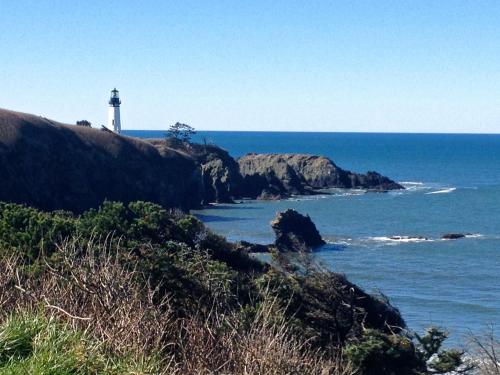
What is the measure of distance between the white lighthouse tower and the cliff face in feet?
24.5

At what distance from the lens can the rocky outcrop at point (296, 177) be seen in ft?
258

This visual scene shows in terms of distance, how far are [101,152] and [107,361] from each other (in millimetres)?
56627

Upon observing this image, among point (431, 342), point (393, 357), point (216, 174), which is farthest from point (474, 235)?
point (393, 357)

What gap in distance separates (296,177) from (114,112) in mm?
17387

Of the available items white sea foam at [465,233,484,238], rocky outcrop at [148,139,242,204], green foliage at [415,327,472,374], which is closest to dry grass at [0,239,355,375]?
green foliage at [415,327,472,374]

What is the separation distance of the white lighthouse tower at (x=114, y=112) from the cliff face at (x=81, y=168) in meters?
7.47

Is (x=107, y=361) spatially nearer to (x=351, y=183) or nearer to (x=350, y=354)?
(x=350, y=354)

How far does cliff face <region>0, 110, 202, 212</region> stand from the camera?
5297 cm

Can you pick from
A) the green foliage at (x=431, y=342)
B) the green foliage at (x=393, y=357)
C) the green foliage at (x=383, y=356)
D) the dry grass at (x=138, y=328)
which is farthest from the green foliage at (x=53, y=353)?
the green foliage at (x=431, y=342)

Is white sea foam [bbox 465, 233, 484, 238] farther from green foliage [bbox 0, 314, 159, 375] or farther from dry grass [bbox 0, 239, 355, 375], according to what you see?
green foliage [bbox 0, 314, 159, 375]

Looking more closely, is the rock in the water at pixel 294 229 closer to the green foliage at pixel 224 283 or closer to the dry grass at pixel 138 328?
the green foliage at pixel 224 283

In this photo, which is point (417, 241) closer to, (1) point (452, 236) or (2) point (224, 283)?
(1) point (452, 236)

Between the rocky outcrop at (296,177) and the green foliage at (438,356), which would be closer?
the green foliage at (438,356)

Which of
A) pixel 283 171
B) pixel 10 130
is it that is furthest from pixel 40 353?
pixel 283 171
